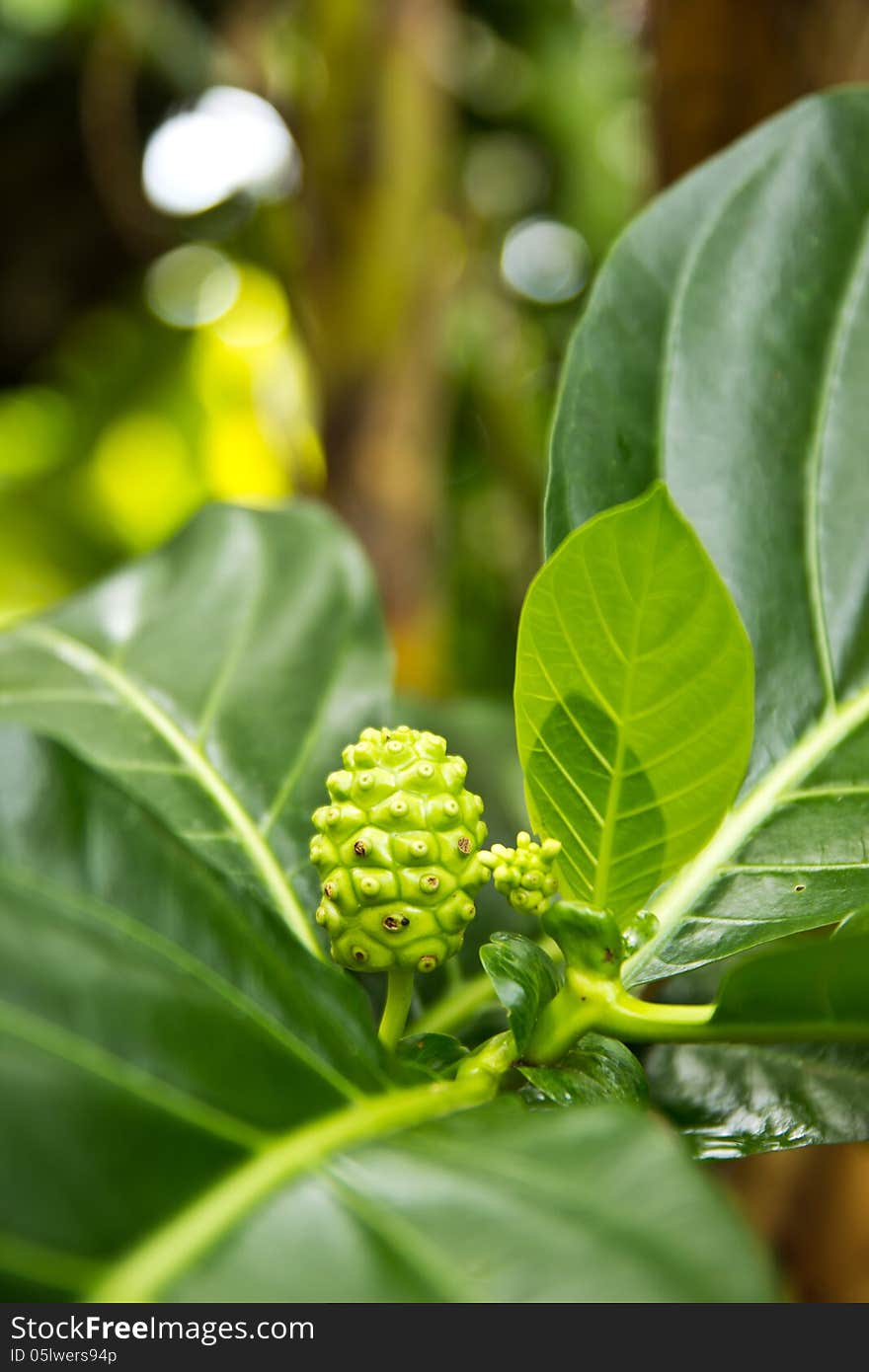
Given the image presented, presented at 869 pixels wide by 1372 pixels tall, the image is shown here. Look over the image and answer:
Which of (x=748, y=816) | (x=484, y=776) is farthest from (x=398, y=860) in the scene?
(x=484, y=776)

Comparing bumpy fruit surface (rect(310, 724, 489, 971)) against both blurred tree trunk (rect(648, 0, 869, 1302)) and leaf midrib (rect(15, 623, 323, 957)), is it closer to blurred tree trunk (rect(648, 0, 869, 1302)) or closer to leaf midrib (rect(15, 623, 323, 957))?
leaf midrib (rect(15, 623, 323, 957))

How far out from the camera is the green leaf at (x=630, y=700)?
364 mm

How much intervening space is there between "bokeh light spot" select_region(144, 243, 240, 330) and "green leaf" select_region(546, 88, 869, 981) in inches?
79.7

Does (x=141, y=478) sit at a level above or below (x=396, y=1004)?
below

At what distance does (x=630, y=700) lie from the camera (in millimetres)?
390

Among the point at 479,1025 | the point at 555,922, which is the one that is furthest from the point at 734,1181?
the point at 555,922

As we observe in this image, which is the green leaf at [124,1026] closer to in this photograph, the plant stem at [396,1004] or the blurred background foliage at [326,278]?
the plant stem at [396,1004]

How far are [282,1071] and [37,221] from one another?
241 cm

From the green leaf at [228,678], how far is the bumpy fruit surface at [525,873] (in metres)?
0.10

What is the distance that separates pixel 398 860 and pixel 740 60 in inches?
31.0

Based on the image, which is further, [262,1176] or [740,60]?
[740,60]

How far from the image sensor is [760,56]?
89cm

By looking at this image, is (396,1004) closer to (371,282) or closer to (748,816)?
(748,816)

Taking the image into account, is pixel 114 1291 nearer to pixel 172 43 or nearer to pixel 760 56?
pixel 760 56
